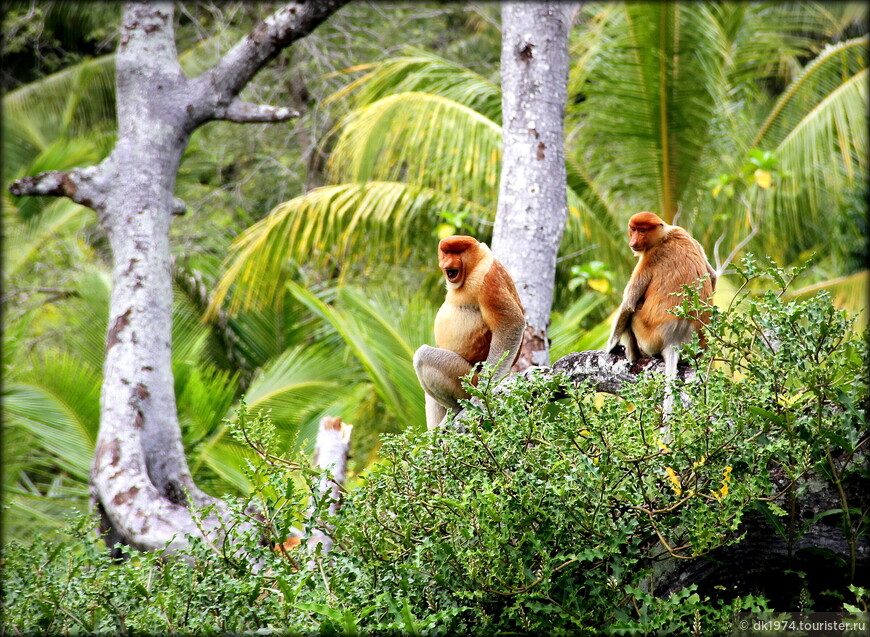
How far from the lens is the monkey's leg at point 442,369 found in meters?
3.51

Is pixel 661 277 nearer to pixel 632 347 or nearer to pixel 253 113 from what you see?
pixel 632 347

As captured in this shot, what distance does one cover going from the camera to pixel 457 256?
3475mm

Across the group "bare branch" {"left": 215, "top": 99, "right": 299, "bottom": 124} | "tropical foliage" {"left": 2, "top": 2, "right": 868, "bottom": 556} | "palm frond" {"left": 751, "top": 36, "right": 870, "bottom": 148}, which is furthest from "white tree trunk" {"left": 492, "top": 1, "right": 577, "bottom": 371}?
"palm frond" {"left": 751, "top": 36, "right": 870, "bottom": 148}

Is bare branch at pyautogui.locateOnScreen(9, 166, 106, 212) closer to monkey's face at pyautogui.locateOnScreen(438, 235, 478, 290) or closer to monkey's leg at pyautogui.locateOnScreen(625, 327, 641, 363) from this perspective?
monkey's face at pyautogui.locateOnScreen(438, 235, 478, 290)

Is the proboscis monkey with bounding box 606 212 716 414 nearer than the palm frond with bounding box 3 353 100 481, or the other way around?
the proboscis monkey with bounding box 606 212 716 414

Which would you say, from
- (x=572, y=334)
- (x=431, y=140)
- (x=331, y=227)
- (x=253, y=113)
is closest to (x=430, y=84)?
(x=431, y=140)

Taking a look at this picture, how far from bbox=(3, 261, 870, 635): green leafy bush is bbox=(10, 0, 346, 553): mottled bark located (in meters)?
2.40

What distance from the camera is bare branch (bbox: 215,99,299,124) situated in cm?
524

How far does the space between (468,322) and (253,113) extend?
2.68m

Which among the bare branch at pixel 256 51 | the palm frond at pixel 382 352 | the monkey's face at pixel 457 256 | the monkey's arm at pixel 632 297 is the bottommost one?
the palm frond at pixel 382 352

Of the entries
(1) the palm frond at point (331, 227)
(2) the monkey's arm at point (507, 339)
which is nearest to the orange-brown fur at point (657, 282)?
(2) the monkey's arm at point (507, 339)

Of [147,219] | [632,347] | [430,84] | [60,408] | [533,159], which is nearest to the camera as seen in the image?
[632,347]

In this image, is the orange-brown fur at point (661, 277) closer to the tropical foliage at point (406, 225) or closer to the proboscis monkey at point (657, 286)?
the proboscis monkey at point (657, 286)

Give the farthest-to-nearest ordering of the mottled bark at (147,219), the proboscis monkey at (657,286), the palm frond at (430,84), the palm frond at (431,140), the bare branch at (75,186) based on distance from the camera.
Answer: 1. the palm frond at (430,84)
2. the palm frond at (431,140)
3. the bare branch at (75,186)
4. the mottled bark at (147,219)
5. the proboscis monkey at (657,286)
